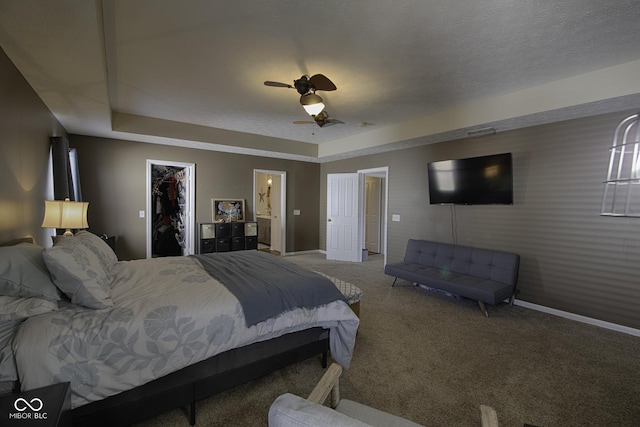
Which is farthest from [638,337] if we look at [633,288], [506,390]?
[506,390]

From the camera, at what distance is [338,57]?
2688 millimetres

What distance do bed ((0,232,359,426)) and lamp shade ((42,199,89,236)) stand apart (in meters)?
0.91

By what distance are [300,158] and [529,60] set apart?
4.79 metres

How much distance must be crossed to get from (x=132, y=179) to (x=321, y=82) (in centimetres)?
427

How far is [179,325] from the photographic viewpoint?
1612 mm

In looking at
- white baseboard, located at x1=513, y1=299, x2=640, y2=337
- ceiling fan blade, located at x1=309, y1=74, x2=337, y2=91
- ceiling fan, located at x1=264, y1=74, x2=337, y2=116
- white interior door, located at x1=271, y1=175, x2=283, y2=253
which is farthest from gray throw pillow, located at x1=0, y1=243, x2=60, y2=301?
white interior door, located at x1=271, y1=175, x2=283, y2=253

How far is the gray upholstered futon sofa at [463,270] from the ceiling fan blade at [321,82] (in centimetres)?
281

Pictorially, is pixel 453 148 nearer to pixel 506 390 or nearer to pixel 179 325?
pixel 506 390

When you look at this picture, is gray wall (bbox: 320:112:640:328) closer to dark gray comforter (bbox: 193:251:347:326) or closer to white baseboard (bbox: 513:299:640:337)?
white baseboard (bbox: 513:299:640:337)

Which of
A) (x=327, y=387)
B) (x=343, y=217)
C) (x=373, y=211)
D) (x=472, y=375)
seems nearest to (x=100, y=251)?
(x=327, y=387)

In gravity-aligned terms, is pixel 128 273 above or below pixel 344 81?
below

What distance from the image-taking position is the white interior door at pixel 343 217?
6.30 metres

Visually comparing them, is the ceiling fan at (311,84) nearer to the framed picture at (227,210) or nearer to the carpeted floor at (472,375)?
the carpeted floor at (472,375)

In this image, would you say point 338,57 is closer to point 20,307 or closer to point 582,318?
point 20,307
